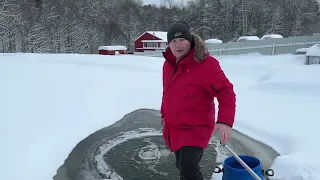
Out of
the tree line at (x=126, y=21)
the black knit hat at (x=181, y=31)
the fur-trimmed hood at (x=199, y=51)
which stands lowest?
the fur-trimmed hood at (x=199, y=51)

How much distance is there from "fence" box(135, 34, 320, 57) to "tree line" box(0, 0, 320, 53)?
16.7 meters

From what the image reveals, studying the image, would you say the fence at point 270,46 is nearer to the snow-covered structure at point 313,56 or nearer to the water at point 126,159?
the snow-covered structure at point 313,56

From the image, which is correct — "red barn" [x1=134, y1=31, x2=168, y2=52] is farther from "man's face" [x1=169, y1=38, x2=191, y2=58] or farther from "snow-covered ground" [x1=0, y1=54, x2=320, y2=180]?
"man's face" [x1=169, y1=38, x2=191, y2=58]

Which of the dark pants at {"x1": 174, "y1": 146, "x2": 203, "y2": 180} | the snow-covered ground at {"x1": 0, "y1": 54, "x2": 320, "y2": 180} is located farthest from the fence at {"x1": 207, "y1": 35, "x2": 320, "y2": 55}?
the dark pants at {"x1": 174, "y1": 146, "x2": 203, "y2": 180}

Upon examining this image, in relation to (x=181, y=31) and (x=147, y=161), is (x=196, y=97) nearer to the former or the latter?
(x=181, y=31)

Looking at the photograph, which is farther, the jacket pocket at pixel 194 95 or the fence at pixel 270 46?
the fence at pixel 270 46

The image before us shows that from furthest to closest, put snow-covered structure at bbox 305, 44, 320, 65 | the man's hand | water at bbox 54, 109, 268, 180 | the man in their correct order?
snow-covered structure at bbox 305, 44, 320, 65 → water at bbox 54, 109, 268, 180 → the man → the man's hand

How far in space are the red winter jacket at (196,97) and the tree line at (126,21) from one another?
2890 cm

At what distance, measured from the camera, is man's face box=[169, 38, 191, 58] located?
230cm

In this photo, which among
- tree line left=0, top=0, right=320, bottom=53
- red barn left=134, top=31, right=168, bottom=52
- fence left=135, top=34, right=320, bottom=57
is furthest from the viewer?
red barn left=134, top=31, right=168, bottom=52

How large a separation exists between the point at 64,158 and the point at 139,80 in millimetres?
4769

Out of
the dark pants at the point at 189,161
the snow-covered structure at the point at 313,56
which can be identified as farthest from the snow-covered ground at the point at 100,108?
the snow-covered structure at the point at 313,56

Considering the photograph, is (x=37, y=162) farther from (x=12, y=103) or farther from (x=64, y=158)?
(x=12, y=103)

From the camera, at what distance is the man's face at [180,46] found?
2303 millimetres
